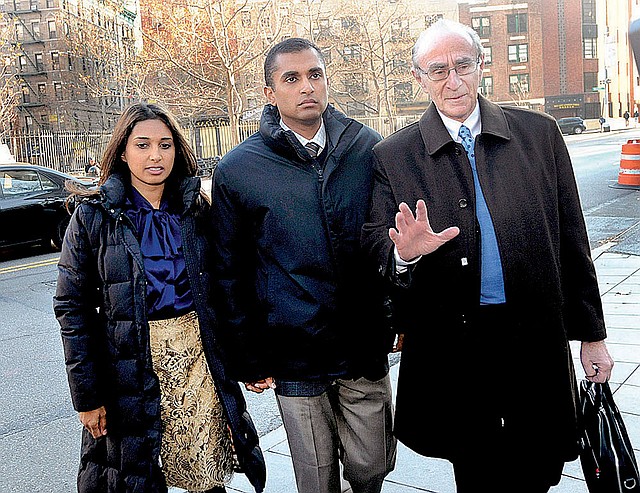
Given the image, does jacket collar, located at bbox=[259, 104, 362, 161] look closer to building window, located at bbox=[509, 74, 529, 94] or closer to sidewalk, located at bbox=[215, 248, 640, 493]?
sidewalk, located at bbox=[215, 248, 640, 493]

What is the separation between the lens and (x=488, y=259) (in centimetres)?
256

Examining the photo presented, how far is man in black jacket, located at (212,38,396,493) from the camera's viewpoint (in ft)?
9.37

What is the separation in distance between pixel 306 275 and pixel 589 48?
7311cm

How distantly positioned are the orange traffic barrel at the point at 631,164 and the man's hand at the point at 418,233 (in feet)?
48.8

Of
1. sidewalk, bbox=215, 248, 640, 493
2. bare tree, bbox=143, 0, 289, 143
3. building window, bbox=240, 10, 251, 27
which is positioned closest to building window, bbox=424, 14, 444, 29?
bare tree, bbox=143, 0, 289, 143

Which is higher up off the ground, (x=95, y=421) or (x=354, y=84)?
(x=354, y=84)

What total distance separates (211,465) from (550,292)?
160cm

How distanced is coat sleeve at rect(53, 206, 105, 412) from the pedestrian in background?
1.15m

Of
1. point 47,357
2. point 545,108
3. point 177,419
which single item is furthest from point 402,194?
point 545,108

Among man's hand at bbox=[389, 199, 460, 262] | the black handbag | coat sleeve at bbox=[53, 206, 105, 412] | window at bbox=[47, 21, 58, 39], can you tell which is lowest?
the black handbag

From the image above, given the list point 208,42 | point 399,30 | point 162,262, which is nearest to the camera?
point 162,262

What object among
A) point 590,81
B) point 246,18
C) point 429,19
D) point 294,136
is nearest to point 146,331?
point 294,136

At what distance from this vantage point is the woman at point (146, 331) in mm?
2859

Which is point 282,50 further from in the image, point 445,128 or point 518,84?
point 518,84
